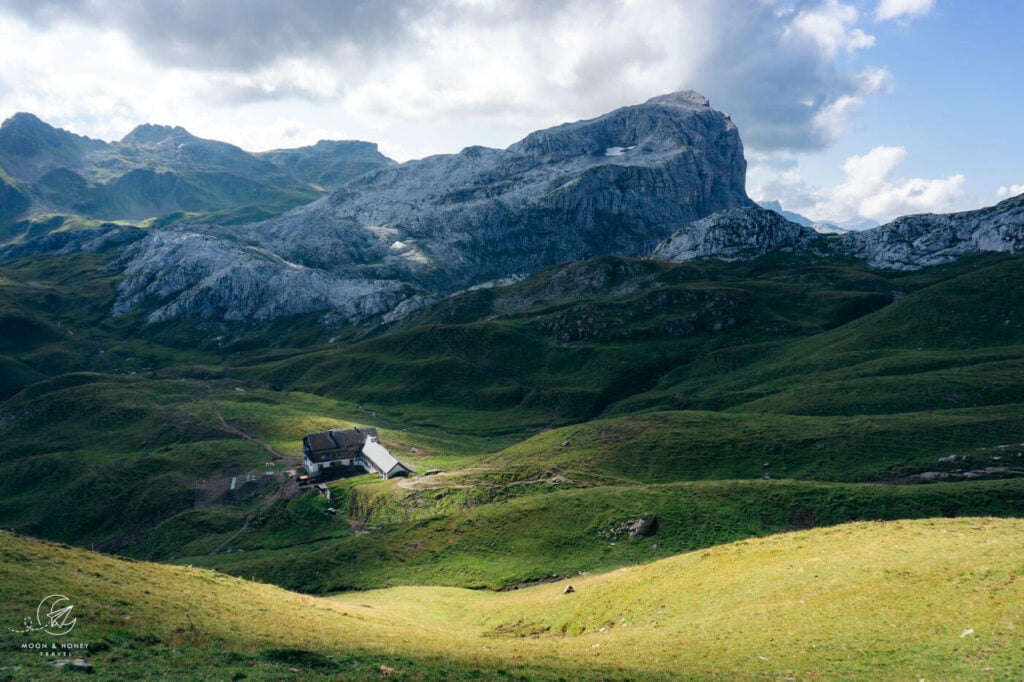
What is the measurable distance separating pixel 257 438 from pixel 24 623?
124 m

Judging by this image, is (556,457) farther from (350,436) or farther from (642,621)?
(642,621)

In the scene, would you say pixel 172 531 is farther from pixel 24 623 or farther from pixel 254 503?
pixel 24 623

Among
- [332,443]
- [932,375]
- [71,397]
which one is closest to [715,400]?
[932,375]

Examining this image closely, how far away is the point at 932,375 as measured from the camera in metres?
122

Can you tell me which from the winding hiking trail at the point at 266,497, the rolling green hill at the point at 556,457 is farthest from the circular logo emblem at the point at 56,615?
the winding hiking trail at the point at 266,497

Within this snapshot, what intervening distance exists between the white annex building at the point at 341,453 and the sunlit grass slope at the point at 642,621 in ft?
230

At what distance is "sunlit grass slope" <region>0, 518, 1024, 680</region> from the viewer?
87.0 ft

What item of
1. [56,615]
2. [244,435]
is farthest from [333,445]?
[56,615]

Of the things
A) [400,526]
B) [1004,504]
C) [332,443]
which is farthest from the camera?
[332,443]

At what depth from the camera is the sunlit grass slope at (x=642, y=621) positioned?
87.0 ft

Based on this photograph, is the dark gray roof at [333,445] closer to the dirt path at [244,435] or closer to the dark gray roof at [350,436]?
the dark gray roof at [350,436]

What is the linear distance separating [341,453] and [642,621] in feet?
297

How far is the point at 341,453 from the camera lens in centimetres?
11894

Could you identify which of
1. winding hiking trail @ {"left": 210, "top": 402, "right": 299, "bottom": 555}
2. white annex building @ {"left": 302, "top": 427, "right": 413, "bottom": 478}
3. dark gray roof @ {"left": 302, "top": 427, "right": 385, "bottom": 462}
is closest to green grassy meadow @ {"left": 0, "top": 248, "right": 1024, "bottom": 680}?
winding hiking trail @ {"left": 210, "top": 402, "right": 299, "bottom": 555}
